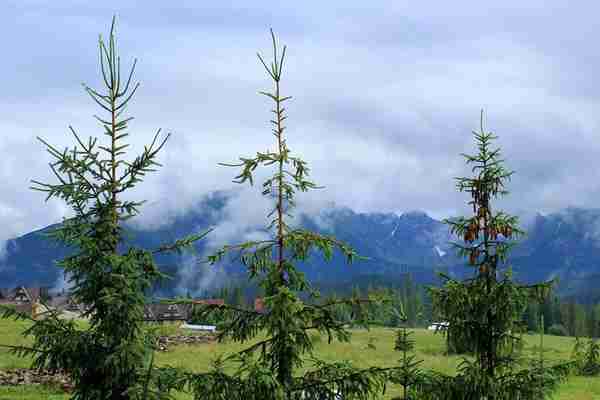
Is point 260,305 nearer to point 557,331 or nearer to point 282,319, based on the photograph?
point 282,319

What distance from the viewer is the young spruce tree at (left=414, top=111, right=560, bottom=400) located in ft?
40.4

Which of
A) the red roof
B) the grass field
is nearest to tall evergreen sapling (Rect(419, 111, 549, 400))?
the red roof

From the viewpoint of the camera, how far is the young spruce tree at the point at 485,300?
Answer: 1230cm

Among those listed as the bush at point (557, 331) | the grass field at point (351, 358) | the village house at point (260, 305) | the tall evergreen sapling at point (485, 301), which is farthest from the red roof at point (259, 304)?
the bush at point (557, 331)

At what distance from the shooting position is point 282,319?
10.5 m

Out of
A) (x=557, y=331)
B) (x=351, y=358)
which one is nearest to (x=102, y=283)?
(x=351, y=358)

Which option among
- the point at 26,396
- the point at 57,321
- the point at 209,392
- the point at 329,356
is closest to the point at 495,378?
the point at 209,392

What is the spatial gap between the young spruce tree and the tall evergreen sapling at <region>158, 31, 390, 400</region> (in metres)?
2.26

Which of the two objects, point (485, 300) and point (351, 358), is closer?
point (485, 300)

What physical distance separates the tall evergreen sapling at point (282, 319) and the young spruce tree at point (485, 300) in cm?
226

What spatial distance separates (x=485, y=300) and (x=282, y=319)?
4.35m

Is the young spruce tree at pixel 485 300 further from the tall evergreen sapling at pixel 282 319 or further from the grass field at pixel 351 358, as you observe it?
the grass field at pixel 351 358

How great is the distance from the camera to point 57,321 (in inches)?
457

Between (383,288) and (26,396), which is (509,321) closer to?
(383,288)
